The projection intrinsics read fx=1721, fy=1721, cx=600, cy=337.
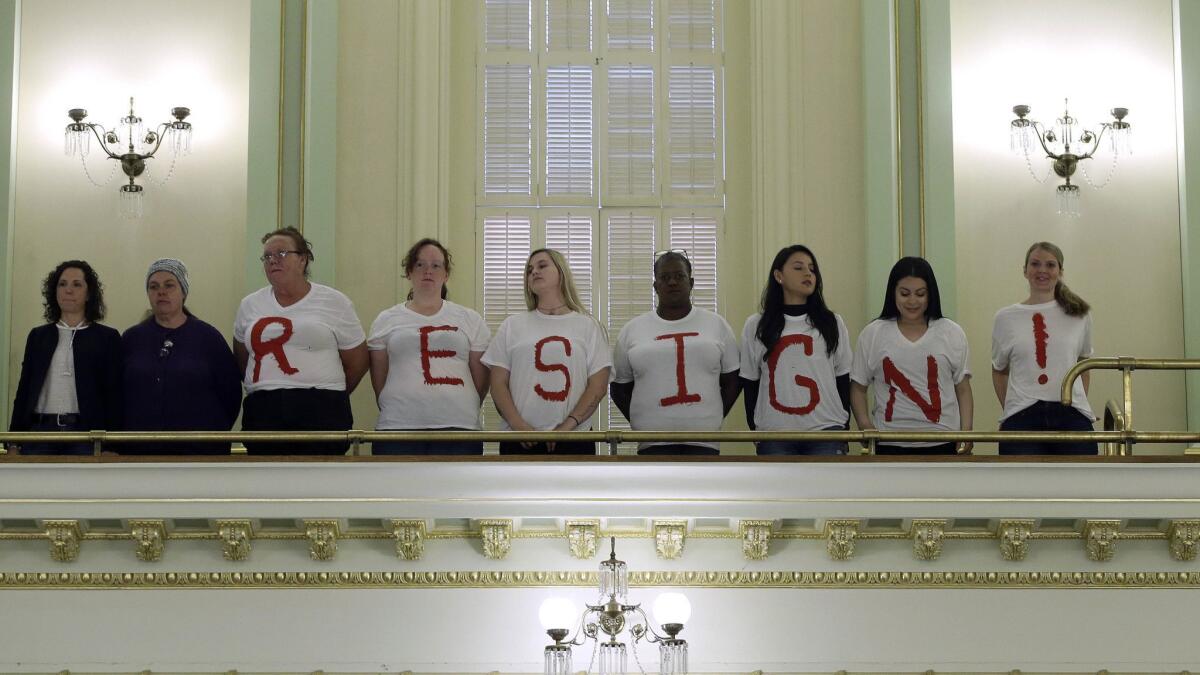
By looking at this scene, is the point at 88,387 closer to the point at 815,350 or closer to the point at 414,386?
the point at 414,386

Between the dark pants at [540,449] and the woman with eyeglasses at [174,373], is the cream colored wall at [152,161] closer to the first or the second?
the woman with eyeglasses at [174,373]

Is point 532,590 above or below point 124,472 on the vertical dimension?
below

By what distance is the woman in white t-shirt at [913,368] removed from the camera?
8.27m

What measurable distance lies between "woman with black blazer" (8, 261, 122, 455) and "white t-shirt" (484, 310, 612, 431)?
183 centimetres

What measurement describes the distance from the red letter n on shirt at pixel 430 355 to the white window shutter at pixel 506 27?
3138 millimetres

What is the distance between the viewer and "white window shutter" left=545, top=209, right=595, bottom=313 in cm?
1073

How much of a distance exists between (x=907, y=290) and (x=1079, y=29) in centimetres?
320

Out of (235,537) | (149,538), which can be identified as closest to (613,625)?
(235,537)

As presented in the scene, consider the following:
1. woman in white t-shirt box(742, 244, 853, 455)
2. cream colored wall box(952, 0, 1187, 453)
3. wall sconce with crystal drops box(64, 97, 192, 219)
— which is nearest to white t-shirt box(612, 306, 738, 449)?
woman in white t-shirt box(742, 244, 853, 455)

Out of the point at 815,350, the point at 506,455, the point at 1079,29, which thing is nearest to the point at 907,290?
the point at 815,350

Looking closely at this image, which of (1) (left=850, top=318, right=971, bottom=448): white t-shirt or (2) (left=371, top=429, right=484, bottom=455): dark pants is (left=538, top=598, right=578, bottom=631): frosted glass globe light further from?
(1) (left=850, top=318, right=971, bottom=448): white t-shirt

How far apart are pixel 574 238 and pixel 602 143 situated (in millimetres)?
626

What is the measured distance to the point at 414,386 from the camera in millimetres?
8188

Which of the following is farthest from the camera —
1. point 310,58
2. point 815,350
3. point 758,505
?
point 310,58
